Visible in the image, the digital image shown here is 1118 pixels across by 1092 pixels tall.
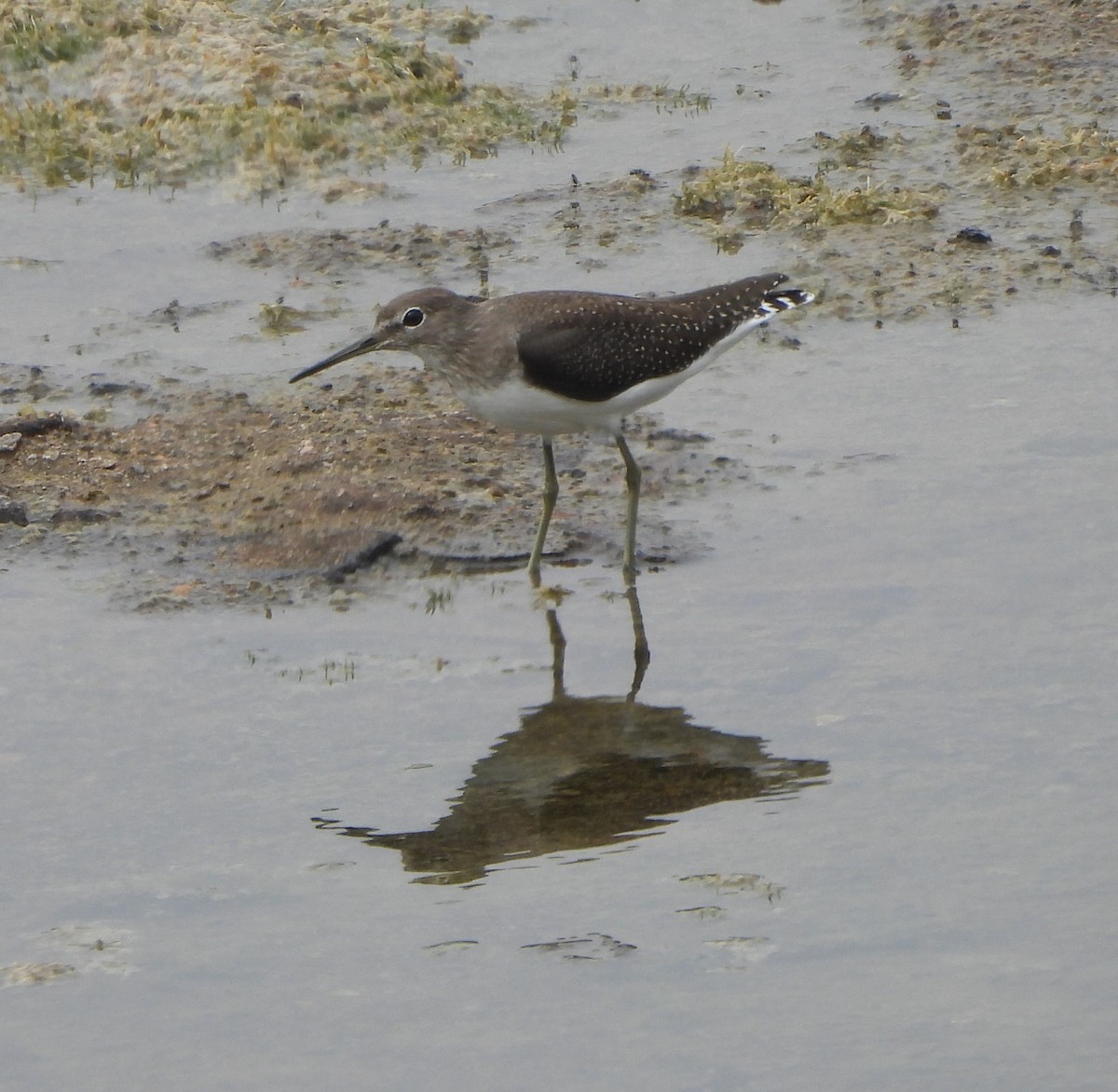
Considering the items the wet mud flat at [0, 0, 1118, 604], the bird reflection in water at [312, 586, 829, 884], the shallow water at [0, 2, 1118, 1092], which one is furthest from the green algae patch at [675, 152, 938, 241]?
the bird reflection in water at [312, 586, 829, 884]

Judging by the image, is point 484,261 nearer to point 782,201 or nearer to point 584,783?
point 782,201

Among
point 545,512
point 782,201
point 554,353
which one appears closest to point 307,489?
point 545,512

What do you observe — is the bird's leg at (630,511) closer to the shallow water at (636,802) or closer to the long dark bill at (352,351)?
the shallow water at (636,802)

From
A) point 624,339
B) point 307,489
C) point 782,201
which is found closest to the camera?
point 624,339

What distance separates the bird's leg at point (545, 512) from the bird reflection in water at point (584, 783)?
112 cm

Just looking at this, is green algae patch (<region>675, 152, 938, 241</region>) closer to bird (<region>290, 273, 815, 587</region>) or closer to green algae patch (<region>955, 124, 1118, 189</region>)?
green algae patch (<region>955, 124, 1118, 189</region>)

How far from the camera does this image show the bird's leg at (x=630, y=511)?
752 centimetres

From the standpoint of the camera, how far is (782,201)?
35.1 ft

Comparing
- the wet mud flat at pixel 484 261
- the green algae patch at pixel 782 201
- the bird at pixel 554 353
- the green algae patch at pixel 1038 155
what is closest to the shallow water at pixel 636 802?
the wet mud flat at pixel 484 261

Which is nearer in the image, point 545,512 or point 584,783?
point 584,783

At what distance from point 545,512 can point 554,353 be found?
0.68m

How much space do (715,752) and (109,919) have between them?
77.3 inches

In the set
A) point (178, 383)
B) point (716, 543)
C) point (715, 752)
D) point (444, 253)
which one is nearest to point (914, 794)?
point (715, 752)

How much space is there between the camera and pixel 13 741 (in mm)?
6129
